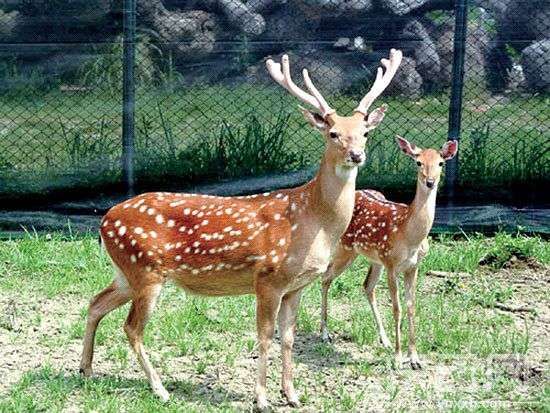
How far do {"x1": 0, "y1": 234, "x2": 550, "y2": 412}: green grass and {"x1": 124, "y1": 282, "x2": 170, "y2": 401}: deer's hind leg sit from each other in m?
0.10

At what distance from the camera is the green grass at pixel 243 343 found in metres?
6.52

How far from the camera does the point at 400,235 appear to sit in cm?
732

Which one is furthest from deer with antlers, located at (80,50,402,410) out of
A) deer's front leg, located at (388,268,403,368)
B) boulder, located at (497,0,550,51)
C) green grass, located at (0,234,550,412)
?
boulder, located at (497,0,550,51)

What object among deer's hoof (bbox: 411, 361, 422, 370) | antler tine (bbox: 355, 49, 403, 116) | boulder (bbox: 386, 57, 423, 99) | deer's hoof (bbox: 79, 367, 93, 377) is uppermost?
antler tine (bbox: 355, 49, 403, 116)

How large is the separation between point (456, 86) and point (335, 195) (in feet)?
12.5

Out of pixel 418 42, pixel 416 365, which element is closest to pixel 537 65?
pixel 418 42

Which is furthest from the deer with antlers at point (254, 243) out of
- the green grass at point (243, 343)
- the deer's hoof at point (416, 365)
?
the deer's hoof at point (416, 365)

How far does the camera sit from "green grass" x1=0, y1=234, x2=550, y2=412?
6516mm

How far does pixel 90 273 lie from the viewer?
29.2 ft

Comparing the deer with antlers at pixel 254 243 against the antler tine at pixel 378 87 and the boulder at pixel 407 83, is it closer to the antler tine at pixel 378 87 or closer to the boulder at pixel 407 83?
the antler tine at pixel 378 87

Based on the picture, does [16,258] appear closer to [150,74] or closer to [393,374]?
[150,74]

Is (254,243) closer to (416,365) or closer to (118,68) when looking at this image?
(416,365)

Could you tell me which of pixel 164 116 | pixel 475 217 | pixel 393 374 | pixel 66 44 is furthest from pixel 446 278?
pixel 66 44

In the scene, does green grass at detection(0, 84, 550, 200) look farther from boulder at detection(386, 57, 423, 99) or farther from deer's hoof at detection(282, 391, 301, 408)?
deer's hoof at detection(282, 391, 301, 408)
